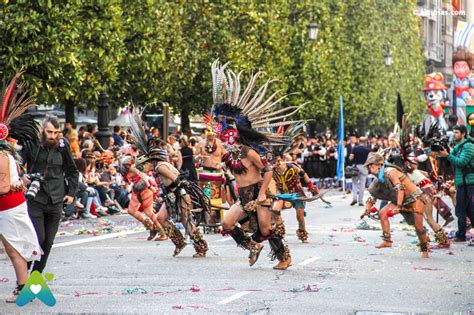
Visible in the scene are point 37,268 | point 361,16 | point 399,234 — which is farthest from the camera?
point 361,16

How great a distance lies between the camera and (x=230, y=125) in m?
16.0

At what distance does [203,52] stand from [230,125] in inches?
1020

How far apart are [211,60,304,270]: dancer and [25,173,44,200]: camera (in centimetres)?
314

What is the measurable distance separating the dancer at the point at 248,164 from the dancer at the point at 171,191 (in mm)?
1767

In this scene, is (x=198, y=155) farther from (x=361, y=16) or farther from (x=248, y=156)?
(x=361, y=16)

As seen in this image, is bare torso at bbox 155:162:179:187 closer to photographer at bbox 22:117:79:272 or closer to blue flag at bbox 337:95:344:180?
photographer at bbox 22:117:79:272

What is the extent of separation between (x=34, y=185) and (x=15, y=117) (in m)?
0.69

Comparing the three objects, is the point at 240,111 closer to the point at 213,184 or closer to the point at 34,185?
the point at 34,185

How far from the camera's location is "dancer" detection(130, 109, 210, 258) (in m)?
17.9

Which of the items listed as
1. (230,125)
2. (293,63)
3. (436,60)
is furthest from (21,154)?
(436,60)

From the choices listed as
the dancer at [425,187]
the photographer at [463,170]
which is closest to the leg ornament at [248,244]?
the dancer at [425,187]

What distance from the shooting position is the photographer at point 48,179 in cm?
1343

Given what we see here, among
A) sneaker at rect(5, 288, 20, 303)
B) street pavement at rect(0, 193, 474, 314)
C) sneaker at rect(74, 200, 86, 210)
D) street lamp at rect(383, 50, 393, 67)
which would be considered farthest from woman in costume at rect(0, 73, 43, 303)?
street lamp at rect(383, 50, 393, 67)

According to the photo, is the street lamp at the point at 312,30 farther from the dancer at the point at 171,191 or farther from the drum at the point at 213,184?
the dancer at the point at 171,191
